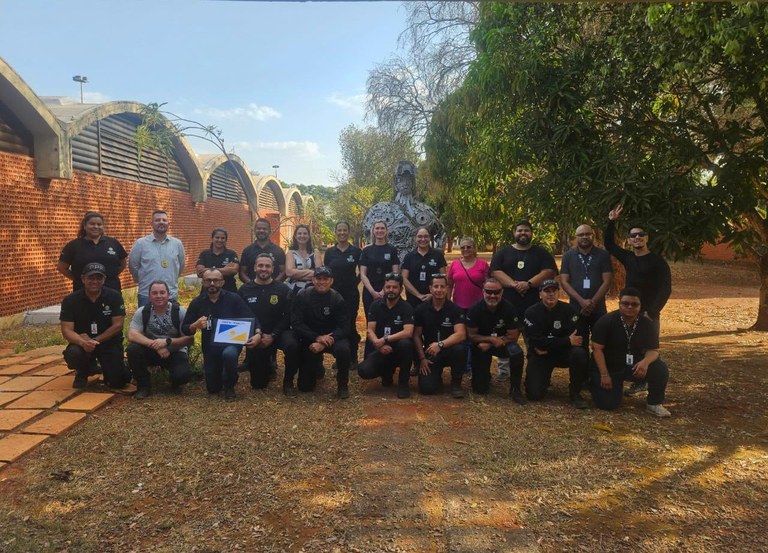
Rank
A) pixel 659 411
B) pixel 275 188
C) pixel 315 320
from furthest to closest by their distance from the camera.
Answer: pixel 275 188
pixel 315 320
pixel 659 411

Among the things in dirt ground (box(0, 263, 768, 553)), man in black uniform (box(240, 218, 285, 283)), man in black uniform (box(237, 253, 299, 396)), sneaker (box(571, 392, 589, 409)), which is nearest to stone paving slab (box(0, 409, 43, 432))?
dirt ground (box(0, 263, 768, 553))

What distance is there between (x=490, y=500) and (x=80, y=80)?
892 inches

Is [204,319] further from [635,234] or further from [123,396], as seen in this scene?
[635,234]

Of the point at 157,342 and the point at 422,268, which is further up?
the point at 422,268

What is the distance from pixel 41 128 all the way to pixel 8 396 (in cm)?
574

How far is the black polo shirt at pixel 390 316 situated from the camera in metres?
5.18

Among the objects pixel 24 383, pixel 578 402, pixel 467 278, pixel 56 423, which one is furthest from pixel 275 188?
pixel 578 402

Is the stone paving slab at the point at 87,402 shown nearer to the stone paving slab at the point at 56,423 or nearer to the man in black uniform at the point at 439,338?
the stone paving slab at the point at 56,423

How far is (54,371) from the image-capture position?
5.64m

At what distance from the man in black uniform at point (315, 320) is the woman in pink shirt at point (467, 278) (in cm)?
126

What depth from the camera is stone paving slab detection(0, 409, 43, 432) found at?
4152 millimetres

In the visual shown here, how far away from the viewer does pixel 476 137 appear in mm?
9461

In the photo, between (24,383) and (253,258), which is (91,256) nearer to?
(24,383)

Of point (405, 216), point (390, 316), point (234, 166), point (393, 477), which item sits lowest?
point (393, 477)
